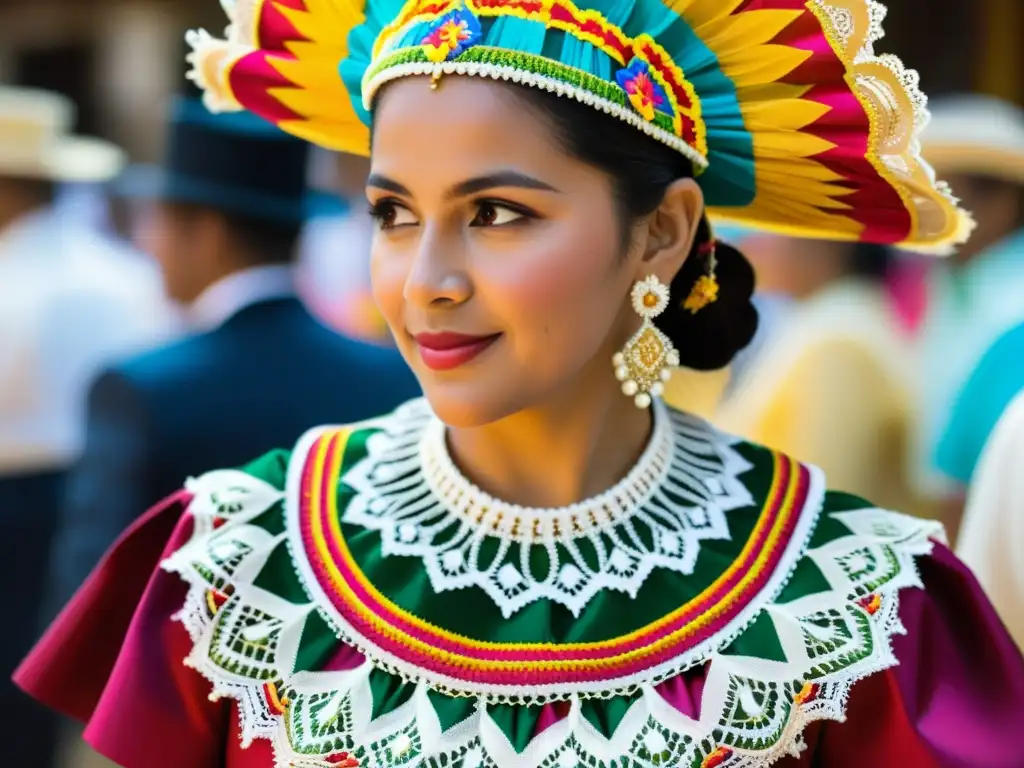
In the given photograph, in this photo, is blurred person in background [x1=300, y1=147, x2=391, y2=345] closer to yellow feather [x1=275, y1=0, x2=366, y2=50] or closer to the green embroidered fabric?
yellow feather [x1=275, y1=0, x2=366, y2=50]

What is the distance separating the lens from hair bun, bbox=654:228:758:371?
162 cm

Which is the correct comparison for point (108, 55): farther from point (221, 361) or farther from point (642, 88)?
point (642, 88)

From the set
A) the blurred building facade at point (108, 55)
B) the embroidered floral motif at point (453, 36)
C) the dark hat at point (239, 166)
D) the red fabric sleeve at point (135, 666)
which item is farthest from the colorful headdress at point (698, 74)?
the blurred building facade at point (108, 55)

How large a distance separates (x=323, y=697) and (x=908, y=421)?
7.13 feet

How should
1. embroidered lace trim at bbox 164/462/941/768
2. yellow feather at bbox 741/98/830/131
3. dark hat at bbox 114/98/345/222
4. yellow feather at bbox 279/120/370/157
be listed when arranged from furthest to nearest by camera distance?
1. dark hat at bbox 114/98/345/222
2. yellow feather at bbox 279/120/370/157
3. yellow feather at bbox 741/98/830/131
4. embroidered lace trim at bbox 164/462/941/768

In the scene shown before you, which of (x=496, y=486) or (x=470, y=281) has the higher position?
(x=470, y=281)

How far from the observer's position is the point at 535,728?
4.51 ft

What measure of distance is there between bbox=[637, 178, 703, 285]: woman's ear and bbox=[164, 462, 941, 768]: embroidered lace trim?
409mm

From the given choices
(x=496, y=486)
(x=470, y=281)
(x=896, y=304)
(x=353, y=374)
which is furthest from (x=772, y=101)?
(x=896, y=304)

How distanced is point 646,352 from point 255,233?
1.53m

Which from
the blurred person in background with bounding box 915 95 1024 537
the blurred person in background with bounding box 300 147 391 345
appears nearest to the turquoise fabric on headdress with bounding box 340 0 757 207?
the blurred person in background with bounding box 915 95 1024 537

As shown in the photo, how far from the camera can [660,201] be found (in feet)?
4.94

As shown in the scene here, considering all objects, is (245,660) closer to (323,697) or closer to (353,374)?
(323,697)

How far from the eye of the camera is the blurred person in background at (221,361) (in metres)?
2.41
